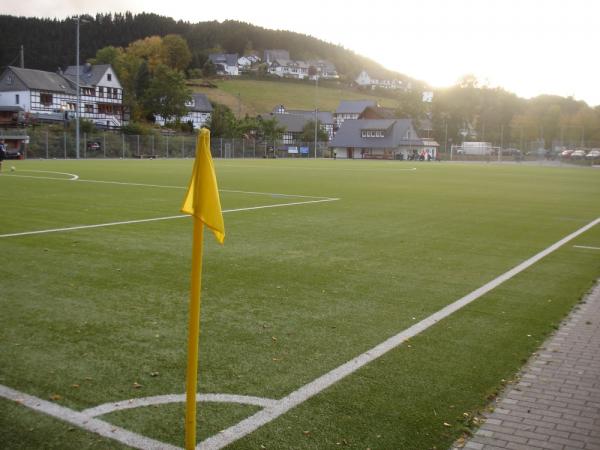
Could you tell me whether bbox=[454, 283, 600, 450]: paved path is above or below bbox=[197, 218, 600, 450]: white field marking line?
below

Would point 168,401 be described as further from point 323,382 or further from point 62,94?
point 62,94

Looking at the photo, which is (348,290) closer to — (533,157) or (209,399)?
(209,399)

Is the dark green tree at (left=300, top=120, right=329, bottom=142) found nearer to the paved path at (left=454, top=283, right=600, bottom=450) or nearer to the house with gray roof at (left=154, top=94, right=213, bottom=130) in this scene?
the house with gray roof at (left=154, top=94, right=213, bottom=130)

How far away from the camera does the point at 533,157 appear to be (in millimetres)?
89000

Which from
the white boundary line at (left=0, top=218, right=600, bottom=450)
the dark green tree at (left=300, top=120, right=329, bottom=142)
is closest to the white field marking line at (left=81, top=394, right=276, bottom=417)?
the white boundary line at (left=0, top=218, right=600, bottom=450)

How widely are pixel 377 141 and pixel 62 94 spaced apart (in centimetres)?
4822

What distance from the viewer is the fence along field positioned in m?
4.21

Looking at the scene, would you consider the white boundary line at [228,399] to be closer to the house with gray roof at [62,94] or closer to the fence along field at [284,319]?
→ the fence along field at [284,319]

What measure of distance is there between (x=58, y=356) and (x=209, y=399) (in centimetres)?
160

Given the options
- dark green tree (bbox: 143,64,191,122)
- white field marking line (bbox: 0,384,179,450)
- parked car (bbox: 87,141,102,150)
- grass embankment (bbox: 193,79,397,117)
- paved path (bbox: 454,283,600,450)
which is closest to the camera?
white field marking line (bbox: 0,384,179,450)

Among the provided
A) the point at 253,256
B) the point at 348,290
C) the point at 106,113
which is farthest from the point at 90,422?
the point at 106,113

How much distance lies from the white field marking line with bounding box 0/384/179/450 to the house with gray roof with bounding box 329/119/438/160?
307ft

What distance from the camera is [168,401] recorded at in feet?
14.3

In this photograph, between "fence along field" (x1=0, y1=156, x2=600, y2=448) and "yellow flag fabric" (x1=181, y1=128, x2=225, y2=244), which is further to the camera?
"fence along field" (x1=0, y1=156, x2=600, y2=448)
